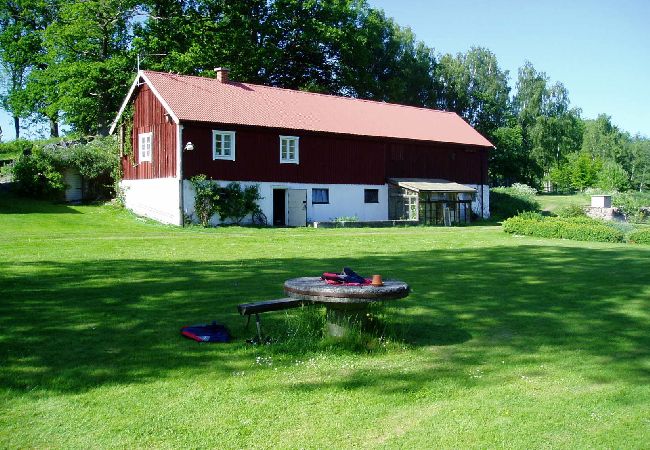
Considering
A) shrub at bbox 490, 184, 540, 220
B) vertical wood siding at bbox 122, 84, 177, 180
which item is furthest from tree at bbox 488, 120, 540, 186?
vertical wood siding at bbox 122, 84, 177, 180

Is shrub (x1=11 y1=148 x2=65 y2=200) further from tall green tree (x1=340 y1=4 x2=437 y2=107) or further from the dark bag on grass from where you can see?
the dark bag on grass

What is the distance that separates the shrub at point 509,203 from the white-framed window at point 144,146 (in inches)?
981

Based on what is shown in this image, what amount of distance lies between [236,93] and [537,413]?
31280 mm

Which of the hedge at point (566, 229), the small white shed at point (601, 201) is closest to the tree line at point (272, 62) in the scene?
the small white shed at point (601, 201)

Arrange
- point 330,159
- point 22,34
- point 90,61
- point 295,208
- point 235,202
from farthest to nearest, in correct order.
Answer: point 22,34 → point 90,61 → point 330,159 → point 295,208 → point 235,202

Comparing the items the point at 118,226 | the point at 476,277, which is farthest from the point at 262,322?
the point at 118,226

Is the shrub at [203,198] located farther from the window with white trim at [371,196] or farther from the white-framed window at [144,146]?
the window with white trim at [371,196]

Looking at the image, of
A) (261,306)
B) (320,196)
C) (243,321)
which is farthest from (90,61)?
(261,306)

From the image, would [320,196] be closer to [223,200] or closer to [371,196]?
[371,196]

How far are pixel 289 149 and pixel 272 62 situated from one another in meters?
15.9

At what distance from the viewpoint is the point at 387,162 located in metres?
39.0

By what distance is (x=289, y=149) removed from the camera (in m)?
34.3

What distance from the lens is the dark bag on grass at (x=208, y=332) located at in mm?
7738

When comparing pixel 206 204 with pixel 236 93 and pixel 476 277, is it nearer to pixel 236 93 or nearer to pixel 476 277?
pixel 236 93
